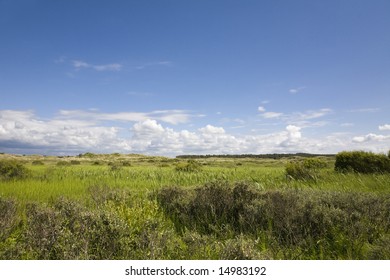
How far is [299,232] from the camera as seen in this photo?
23.4 feet

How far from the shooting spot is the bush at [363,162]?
18.9 m

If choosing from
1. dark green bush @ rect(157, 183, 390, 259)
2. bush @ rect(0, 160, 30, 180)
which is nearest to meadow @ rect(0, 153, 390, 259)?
dark green bush @ rect(157, 183, 390, 259)

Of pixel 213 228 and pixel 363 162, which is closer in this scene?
pixel 213 228

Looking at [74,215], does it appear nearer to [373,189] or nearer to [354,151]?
[373,189]

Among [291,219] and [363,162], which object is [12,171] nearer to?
[291,219]

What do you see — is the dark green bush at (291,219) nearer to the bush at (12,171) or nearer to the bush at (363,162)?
the bush at (363,162)

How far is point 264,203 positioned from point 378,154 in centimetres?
1466

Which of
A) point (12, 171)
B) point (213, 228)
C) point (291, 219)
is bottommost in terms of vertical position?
point (213, 228)

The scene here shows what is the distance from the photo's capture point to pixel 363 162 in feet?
63.6

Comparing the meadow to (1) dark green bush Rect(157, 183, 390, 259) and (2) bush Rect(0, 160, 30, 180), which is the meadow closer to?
(1) dark green bush Rect(157, 183, 390, 259)

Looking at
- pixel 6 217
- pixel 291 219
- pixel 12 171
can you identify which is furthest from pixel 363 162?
pixel 12 171

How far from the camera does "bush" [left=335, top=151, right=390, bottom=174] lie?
744 inches
